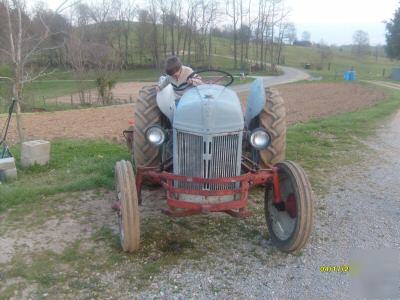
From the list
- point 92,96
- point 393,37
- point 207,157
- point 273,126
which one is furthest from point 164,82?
point 393,37

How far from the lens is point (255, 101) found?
531 centimetres

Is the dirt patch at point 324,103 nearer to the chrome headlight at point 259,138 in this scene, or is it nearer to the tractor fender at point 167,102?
the tractor fender at point 167,102

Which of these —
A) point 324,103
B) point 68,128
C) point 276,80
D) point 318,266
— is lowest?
point 276,80

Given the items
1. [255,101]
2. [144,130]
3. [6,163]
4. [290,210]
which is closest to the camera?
[290,210]

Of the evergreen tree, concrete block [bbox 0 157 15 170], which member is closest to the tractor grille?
concrete block [bbox 0 157 15 170]

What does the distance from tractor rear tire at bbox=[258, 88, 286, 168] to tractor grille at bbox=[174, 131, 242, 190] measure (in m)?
1.18

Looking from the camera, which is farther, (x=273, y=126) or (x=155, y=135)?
(x=273, y=126)

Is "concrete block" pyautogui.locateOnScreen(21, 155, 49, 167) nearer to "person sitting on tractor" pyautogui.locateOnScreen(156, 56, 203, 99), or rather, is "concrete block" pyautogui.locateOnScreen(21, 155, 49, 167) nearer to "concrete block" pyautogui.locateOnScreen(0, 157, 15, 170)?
"concrete block" pyautogui.locateOnScreen(0, 157, 15, 170)

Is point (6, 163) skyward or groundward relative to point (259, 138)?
groundward

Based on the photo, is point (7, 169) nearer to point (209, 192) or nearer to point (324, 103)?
point (209, 192)

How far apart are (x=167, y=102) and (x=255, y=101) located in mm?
1043

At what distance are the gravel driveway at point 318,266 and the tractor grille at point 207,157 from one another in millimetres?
717

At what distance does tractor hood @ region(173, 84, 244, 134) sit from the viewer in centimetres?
408

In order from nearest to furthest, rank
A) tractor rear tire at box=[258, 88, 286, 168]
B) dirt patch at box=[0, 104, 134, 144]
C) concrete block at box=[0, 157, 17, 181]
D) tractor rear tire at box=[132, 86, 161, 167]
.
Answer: tractor rear tire at box=[132, 86, 161, 167]
tractor rear tire at box=[258, 88, 286, 168]
concrete block at box=[0, 157, 17, 181]
dirt patch at box=[0, 104, 134, 144]
